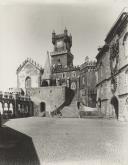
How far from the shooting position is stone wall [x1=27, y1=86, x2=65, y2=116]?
28766mm

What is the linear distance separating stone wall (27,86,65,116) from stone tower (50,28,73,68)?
1281cm

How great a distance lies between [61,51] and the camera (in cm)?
4291

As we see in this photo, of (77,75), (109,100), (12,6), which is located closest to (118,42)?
(109,100)

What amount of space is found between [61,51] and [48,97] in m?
15.7

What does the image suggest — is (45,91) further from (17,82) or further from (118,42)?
(118,42)

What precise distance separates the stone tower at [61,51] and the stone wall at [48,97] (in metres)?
12.8

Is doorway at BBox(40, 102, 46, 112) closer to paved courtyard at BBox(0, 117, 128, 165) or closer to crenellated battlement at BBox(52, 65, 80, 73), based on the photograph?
crenellated battlement at BBox(52, 65, 80, 73)

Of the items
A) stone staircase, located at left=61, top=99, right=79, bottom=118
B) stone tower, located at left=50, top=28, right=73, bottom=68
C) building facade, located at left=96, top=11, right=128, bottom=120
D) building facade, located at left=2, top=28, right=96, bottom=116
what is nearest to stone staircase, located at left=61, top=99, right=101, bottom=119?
stone staircase, located at left=61, top=99, right=79, bottom=118

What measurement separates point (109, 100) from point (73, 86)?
17533 mm

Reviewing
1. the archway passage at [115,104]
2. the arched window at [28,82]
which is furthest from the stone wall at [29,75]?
the archway passage at [115,104]

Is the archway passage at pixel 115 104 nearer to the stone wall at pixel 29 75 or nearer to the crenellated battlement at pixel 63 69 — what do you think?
the stone wall at pixel 29 75

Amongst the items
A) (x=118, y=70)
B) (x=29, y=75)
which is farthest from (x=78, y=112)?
(x=29, y=75)

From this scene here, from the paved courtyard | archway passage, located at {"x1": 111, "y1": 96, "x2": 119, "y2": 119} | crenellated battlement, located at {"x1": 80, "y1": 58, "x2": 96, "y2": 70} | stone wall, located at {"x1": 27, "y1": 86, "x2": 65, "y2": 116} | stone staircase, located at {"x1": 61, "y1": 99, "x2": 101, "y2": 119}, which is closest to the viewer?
the paved courtyard

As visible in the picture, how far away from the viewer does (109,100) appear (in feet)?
66.2
